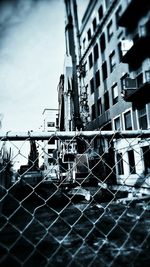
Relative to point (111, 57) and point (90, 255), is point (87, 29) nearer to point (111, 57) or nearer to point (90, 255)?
point (111, 57)

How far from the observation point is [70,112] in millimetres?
15602

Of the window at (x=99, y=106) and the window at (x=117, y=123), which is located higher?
the window at (x=99, y=106)

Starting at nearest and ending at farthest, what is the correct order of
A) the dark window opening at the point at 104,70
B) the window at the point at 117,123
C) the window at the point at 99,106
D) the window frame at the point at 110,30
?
the window at the point at 117,123, the window frame at the point at 110,30, the dark window opening at the point at 104,70, the window at the point at 99,106

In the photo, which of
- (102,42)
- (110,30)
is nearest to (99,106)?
(102,42)

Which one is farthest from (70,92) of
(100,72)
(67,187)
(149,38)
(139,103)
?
(149,38)

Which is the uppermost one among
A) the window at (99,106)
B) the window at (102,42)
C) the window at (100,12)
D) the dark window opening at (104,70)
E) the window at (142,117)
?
the window at (100,12)

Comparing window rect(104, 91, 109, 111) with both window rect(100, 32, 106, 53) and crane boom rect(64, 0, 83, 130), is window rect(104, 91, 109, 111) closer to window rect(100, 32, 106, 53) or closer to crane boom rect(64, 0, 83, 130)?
window rect(100, 32, 106, 53)

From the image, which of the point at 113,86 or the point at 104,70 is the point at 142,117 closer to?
the point at 113,86

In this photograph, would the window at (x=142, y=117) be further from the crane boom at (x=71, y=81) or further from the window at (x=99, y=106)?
the window at (x=99, y=106)

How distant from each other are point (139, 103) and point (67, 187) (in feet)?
25.3

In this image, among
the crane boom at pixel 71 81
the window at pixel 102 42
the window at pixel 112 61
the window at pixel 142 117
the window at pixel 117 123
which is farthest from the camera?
the window at pixel 102 42

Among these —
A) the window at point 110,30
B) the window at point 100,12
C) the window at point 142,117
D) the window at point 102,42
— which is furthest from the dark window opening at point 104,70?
the window at point 142,117

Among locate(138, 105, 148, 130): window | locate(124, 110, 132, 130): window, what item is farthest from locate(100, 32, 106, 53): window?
locate(138, 105, 148, 130): window

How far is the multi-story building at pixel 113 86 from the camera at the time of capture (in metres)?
14.7
